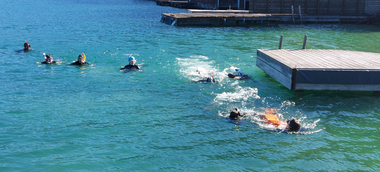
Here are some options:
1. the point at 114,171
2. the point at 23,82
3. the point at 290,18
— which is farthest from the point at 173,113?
the point at 290,18

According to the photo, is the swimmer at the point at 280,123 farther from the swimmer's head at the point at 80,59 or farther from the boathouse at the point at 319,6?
the boathouse at the point at 319,6

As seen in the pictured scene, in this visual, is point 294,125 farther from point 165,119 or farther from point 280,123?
point 165,119

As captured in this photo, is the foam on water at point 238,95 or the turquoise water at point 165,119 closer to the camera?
the turquoise water at point 165,119

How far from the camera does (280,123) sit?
1284cm

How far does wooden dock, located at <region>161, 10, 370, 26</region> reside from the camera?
A: 1850 inches

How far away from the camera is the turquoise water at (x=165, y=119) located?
10359 millimetres

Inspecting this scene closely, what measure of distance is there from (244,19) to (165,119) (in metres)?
37.7

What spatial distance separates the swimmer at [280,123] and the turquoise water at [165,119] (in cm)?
32

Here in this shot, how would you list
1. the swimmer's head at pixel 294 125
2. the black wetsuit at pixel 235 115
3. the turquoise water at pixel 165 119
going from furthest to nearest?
→ the black wetsuit at pixel 235 115, the swimmer's head at pixel 294 125, the turquoise water at pixel 165 119

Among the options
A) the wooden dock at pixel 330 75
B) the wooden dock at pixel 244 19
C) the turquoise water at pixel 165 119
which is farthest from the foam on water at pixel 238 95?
the wooden dock at pixel 244 19

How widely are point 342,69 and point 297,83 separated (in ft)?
7.02

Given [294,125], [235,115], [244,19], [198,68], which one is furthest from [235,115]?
[244,19]

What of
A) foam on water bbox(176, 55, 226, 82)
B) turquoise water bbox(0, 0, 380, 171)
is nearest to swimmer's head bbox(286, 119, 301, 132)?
turquoise water bbox(0, 0, 380, 171)

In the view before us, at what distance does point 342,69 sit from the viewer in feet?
51.8
